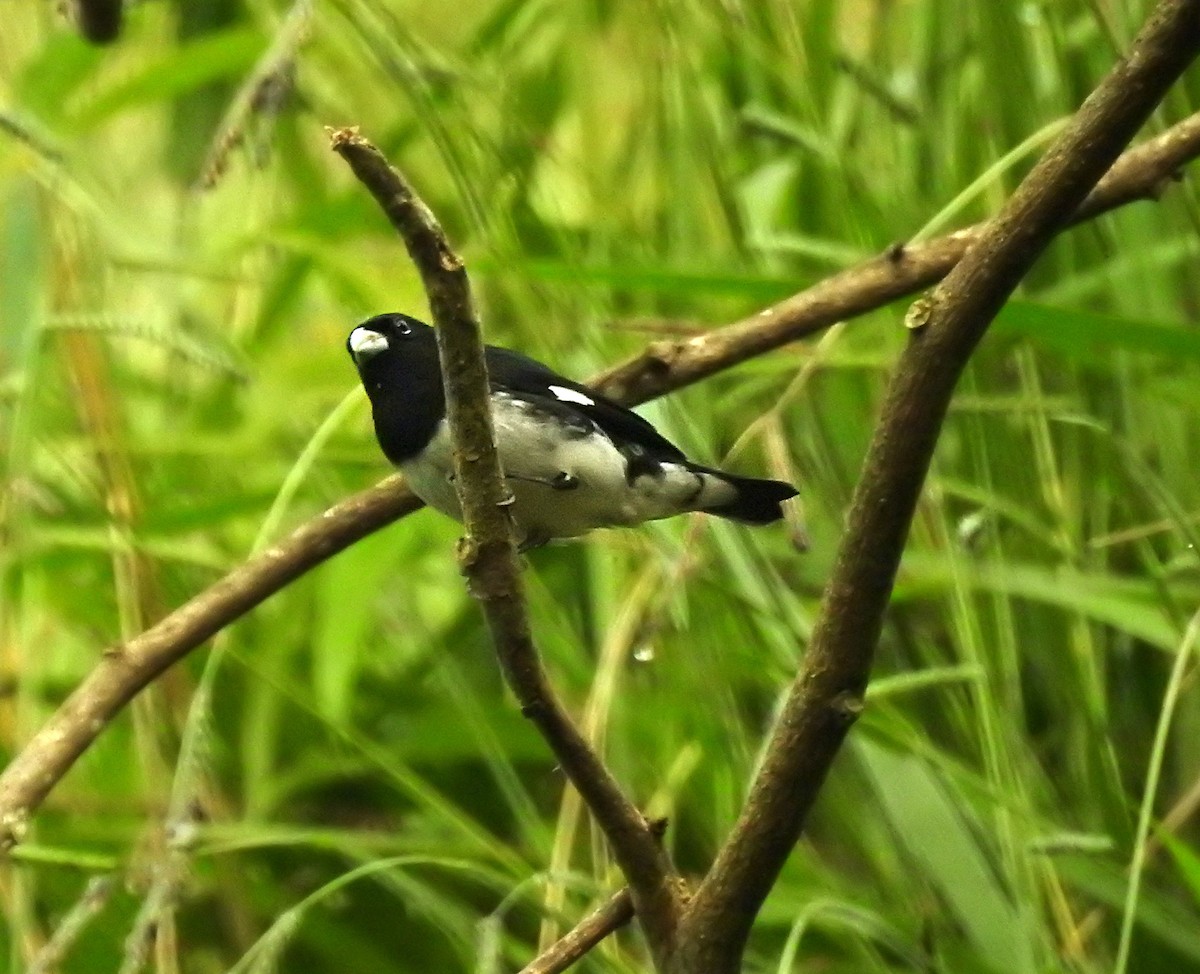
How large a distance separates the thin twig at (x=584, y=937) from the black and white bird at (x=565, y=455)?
369 mm

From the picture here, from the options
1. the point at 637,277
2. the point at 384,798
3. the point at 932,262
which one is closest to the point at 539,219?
the point at 637,277

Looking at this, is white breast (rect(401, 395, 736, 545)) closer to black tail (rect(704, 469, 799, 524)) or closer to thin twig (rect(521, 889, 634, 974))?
black tail (rect(704, 469, 799, 524))

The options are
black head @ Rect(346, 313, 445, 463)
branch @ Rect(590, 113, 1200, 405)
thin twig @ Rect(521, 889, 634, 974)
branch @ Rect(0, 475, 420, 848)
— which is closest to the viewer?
thin twig @ Rect(521, 889, 634, 974)

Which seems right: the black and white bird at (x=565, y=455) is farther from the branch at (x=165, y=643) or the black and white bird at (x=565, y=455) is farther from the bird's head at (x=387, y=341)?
the branch at (x=165, y=643)

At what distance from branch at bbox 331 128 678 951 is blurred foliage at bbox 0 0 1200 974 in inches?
5.1

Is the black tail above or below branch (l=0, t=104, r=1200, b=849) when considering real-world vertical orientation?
below

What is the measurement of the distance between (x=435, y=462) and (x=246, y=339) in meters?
0.68

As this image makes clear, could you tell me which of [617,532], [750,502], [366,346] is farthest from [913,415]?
[617,532]

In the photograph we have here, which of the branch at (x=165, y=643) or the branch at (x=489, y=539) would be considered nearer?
the branch at (x=489, y=539)

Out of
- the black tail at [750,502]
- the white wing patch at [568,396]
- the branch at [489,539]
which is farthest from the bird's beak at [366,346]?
the branch at [489,539]

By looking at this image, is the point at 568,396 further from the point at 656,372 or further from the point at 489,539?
the point at 489,539

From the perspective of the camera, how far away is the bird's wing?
114cm

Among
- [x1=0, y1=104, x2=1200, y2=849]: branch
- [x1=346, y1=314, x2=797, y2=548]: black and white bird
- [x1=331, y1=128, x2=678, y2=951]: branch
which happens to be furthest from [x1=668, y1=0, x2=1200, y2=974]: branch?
[x1=346, y1=314, x2=797, y2=548]: black and white bird

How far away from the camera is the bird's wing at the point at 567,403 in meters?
1.14
